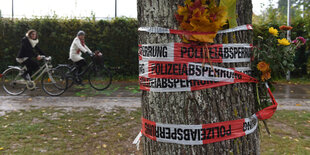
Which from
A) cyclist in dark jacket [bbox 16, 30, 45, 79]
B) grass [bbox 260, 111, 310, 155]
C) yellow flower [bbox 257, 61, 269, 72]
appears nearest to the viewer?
yellow flower [bbox 257, 61, 269, 72]

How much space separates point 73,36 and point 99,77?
159 inches

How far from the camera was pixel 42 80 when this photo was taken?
29.5 ft

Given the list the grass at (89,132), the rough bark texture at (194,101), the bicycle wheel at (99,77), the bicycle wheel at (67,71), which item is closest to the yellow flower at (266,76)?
the rough bark texture at (194,101)

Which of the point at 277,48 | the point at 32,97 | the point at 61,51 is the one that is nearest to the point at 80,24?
the point at 61,51

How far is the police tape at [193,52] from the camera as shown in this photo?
184cm

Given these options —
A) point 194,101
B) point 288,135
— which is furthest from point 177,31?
point 288,135

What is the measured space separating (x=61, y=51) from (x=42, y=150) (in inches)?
357

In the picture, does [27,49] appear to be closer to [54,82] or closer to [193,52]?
[54,82]

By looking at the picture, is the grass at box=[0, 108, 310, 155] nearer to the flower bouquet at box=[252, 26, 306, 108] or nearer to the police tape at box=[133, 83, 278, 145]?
the flower bouquet at box=[252, 26, 306, 108]

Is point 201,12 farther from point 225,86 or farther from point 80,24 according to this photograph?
point 80,24

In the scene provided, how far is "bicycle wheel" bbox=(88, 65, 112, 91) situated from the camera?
9569 mm

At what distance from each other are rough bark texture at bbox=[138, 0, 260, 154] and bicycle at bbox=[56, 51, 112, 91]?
7.56 m

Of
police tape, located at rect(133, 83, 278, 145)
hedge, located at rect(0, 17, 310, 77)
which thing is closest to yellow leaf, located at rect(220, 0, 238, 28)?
police tape, located at rect(133, 83, 278, 145)

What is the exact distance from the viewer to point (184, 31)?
1.84 meters
